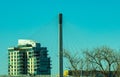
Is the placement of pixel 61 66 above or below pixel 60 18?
Answer: below

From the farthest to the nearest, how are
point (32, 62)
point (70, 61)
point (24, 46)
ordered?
1. point (24, 46)
2. point (32, 62)
3. point (70, 61)

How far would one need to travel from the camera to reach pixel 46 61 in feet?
259

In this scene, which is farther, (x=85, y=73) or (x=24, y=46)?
(x=24, y=46)

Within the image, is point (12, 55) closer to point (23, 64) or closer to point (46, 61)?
point (23, 64)

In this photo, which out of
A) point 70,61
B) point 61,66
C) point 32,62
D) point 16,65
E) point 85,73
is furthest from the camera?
point 16,65

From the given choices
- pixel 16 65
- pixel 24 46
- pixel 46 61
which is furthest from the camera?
pixel 24 46

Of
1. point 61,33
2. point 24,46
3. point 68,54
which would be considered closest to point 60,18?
point 61,33

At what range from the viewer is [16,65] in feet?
301

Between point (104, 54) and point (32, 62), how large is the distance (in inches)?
724

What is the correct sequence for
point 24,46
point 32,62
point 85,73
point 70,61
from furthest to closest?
point 24,46 → point 32,62 → point 85,73 → point 70,61

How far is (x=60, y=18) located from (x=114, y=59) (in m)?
26.8

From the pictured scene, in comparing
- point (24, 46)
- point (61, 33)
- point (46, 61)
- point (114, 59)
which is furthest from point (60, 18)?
point (24, 46)

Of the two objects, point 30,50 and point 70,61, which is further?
point 30,50

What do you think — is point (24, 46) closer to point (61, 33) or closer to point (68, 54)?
point (68, 54)
